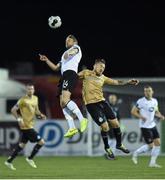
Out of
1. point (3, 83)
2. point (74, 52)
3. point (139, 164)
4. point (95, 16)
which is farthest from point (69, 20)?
point (74, 52)

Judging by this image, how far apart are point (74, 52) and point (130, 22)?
32440 mm

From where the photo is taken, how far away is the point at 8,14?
51.4m

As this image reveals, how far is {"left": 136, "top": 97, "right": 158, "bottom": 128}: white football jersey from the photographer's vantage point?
23.7m

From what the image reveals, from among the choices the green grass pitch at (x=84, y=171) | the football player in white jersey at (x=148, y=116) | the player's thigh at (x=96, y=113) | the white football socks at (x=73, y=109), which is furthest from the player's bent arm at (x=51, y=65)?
the football player in white jersey at (x=148, y=116)

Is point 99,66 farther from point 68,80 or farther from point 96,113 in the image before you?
point 96,113

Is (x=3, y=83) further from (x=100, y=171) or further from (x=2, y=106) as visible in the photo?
(x=100, y=171)

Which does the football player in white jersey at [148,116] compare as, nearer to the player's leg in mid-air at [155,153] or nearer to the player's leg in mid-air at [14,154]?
the player's leg in mid-air at [155,153]

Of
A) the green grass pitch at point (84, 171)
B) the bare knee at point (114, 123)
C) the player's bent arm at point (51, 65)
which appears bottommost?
the green grass pitch at point (84, 171)

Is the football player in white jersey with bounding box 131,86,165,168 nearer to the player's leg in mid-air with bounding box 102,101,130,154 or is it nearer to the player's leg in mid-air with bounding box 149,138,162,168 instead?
the player's leg in mid-air with bounding box 149,138,162,168

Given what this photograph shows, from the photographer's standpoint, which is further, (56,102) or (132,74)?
(132,74)

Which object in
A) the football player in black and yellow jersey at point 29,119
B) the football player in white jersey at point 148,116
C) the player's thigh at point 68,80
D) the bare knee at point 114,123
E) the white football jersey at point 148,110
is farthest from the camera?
the white football jersey at point 148,110

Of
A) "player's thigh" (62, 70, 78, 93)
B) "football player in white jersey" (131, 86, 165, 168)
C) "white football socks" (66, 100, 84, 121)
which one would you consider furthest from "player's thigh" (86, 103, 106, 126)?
"football player in white jersey" (131, 86, 165, 168)

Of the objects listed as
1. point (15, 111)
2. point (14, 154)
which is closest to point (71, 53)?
point (14, 154)

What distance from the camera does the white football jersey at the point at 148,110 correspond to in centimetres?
2367
